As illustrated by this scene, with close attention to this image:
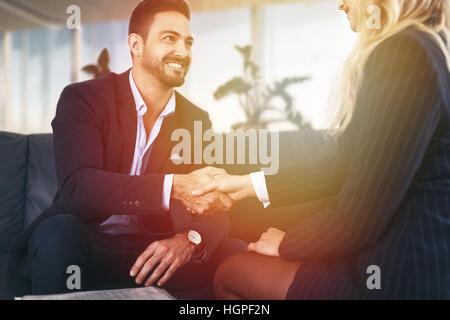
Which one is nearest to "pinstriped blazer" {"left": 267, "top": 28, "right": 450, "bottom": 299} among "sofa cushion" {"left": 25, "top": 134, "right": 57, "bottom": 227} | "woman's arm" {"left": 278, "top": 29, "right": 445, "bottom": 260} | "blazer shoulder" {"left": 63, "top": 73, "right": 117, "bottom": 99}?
"woman's arm" {"left": 278, "top": 29, "right": 445, "bottom": 260}

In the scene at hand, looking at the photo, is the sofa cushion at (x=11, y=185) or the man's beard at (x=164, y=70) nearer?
the man's beard at (x=164, y=70)

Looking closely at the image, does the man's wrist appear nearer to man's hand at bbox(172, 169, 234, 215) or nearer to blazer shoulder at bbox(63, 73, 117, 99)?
man's hand at bbox(172, 169, 234, 215)

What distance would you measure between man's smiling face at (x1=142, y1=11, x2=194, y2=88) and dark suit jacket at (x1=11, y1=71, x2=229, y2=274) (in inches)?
4.1

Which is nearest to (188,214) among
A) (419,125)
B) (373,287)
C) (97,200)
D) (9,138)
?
(97,200)

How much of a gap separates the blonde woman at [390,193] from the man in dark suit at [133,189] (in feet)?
1.34

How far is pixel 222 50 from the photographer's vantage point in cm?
301

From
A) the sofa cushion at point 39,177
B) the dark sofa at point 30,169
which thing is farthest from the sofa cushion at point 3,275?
the sofa cushion at point 39,177

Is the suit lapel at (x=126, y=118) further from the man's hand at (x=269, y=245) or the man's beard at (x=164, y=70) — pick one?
the man's hand at (x=269, y=245)

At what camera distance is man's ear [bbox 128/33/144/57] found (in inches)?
54.0

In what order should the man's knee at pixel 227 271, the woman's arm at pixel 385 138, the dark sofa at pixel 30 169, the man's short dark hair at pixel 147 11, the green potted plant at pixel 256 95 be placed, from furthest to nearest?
the green potted plant at pixel 256 95 < the dark sofa at pixel 30 169 < the man's short dark hair at pixel 147 11 < the man's knee at pixel 227 271 < the woman's arm at pixel 385 138

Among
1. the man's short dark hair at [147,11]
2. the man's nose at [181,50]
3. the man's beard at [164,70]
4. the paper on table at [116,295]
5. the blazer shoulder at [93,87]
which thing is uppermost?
the man's short dark hair at [147,11]

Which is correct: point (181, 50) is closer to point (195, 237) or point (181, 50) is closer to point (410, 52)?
point (195, 237)

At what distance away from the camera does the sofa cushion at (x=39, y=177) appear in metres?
1.74

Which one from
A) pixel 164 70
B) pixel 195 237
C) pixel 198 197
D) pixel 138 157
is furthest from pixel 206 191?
pixel 164 70
